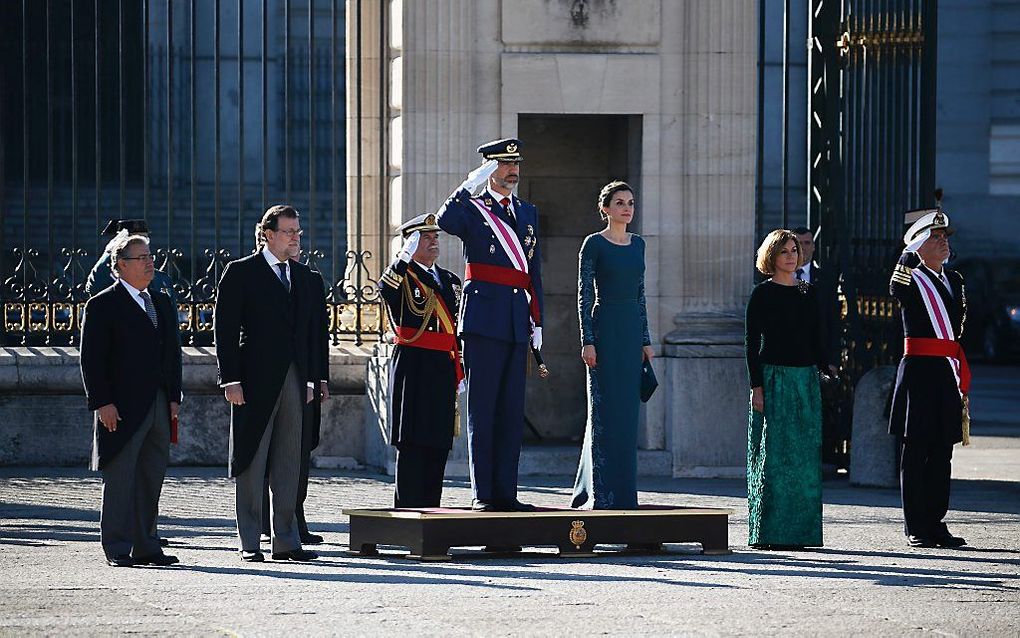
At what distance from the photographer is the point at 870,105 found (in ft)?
47.9

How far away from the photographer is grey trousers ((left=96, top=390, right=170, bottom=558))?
977 centimetres

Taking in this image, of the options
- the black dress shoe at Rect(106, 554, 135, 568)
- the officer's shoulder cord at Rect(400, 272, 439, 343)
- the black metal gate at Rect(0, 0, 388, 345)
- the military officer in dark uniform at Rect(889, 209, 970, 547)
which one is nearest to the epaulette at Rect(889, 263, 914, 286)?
the military officer in dark uniform at Rect(889, 209, 970, 547)

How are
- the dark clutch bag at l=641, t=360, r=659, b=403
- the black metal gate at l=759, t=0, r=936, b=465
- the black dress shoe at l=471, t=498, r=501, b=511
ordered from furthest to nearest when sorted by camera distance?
1. the black metal gate at l=759, t=0, r=936, b=465
2. the dark clutch bag at l=641, t=360, r=659, b=403
3. the black dress shoe at l=471, t=498, r=501, b=511

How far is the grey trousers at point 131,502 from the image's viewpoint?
9.77 metres

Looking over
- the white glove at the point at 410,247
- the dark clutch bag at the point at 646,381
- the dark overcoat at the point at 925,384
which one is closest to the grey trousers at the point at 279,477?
the white glove at the point at 410,247

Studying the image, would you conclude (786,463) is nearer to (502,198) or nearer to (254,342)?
(502,198)

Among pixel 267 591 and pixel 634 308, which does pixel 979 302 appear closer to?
pixel 634 308

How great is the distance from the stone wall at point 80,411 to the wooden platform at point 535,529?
4319 mm

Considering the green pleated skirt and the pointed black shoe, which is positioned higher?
the green pleated skirt

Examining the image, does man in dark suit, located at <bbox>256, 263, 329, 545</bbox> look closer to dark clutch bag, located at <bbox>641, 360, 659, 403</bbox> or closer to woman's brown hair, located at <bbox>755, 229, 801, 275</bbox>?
dark clutch bag, located at <bbox>641, 360, 659, 403</bbox>

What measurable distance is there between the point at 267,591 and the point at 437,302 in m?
2.57

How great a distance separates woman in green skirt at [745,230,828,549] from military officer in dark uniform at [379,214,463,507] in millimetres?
1512

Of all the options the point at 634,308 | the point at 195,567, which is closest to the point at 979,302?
the point at 634,308

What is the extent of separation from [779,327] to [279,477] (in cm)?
248
